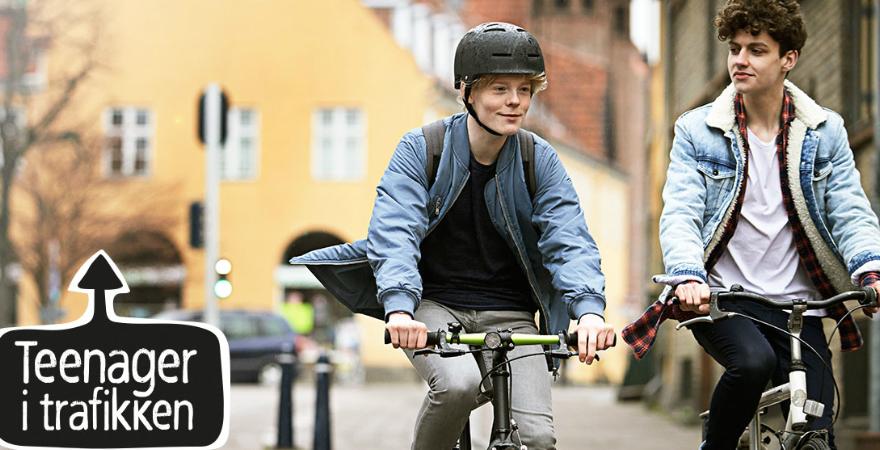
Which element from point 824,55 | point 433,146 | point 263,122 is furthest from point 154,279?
point 433,146

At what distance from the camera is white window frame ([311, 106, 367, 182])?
44.4 m

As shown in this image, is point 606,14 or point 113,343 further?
point 606,14

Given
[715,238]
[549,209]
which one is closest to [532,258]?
[549,209]

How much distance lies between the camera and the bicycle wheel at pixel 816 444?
17.0 feet

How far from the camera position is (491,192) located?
224 inches

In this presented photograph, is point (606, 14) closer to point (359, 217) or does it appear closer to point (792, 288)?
point (359, 217)

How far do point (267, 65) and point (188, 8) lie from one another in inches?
95.3

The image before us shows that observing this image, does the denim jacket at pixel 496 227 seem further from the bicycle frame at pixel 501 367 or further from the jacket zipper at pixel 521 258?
the bicycle frame at pixel 501 367

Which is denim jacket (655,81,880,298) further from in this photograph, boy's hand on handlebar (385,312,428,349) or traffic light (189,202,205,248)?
traffic light (189,202,205,248)

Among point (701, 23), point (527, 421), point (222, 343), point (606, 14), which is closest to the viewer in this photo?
point (527, 421)

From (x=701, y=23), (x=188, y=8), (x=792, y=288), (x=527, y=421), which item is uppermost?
(x=188, y=8)

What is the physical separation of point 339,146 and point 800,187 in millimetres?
38901

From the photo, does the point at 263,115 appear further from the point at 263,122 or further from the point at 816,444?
the point at 816,444

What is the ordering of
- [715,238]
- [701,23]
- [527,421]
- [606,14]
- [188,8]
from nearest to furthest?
[527,421] < [715,238] < [701,23] < [188,8] < [606,14]
